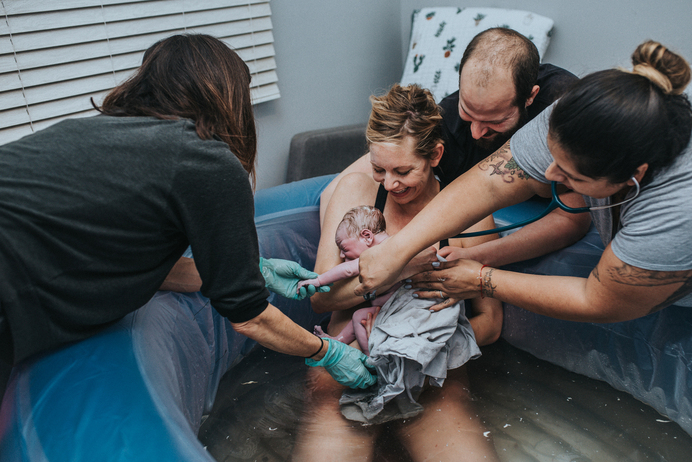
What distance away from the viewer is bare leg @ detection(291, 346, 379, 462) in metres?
Answer: 1.29

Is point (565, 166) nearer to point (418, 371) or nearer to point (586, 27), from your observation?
point (418, 371)

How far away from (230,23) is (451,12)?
4.17 ft

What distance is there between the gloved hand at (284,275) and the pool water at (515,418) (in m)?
0.27

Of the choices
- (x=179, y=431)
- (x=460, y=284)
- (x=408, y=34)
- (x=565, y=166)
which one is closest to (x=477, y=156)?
(x=460, y=284)

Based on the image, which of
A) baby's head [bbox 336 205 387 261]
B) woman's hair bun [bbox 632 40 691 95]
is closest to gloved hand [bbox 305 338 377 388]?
baby's head [bbox 336 205 387 261]

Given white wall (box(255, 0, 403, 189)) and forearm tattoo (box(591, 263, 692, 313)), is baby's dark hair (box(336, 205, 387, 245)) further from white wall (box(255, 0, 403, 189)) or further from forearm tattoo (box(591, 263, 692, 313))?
white wall (box(255, 0, 403, 189))

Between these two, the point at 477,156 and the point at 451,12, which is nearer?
the point at 477,156

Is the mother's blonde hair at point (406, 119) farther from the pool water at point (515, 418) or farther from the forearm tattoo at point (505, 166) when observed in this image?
the pool water at point (515, 418)

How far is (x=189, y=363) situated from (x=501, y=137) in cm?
127

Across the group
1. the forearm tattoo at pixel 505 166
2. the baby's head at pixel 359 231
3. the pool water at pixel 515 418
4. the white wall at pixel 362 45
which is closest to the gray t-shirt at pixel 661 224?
the forearm tattoo at pixel 505 166

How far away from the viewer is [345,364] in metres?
1.39

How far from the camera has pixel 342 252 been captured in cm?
157

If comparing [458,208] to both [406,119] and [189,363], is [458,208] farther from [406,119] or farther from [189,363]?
[189,363]

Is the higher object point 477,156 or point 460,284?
point 477,156
